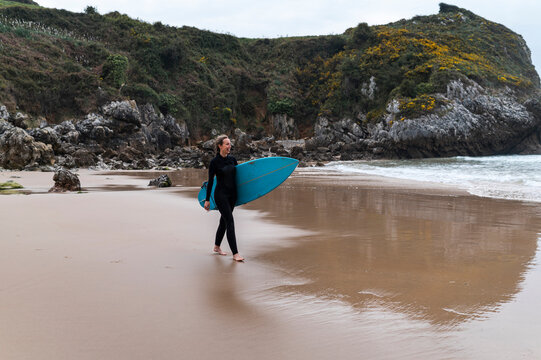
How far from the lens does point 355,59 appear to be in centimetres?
4606

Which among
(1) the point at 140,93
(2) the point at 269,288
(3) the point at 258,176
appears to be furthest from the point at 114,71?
(2) the point at 269,288

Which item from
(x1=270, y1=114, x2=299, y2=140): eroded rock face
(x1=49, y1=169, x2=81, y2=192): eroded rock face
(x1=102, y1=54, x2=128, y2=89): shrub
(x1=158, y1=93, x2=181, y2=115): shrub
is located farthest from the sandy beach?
(x1=270, y1=114, x2=299, y2=140): eroded rock face

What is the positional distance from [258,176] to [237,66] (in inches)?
1993

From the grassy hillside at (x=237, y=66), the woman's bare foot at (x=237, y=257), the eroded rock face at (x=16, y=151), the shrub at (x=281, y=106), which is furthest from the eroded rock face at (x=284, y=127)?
the woman's bare foot at (x=237, y=257)

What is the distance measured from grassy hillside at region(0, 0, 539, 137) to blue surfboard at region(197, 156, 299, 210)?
30.3 m

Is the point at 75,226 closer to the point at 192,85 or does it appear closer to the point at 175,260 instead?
the point at 175,260

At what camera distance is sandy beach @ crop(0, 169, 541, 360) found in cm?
218

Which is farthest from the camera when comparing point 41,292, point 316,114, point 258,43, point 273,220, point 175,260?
point 258,43

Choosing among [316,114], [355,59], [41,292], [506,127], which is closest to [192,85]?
[316,114]

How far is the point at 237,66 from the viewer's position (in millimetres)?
53344

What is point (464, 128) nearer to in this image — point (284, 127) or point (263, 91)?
point (284, 127)

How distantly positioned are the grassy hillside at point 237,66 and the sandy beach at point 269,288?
30.3 m

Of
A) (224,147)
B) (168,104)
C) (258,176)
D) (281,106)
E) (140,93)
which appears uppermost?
(140,93)

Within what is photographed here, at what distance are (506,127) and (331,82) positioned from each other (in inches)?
821
